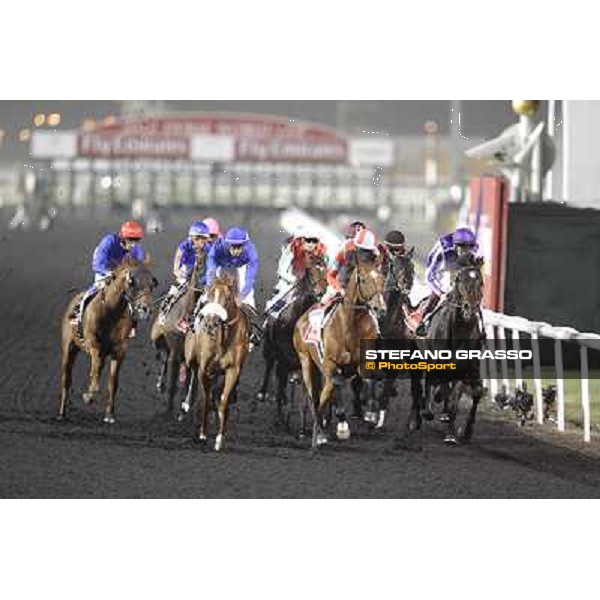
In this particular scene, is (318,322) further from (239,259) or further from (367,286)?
(239,259)

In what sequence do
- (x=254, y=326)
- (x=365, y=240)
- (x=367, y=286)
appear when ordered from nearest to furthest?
1. (x=365, y=240)
2. (x=367, y=286)
3. (x=254, y=326)

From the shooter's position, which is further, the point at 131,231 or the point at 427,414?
the point at 427,414

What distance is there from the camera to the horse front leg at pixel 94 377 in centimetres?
1664

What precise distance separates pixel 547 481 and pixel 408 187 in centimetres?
204

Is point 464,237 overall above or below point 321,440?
above

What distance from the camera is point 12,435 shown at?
16.3m

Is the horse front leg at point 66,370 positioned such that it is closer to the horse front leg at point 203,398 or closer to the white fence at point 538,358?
the horse front leg at point 203,398

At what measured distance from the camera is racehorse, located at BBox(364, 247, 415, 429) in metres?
16.2

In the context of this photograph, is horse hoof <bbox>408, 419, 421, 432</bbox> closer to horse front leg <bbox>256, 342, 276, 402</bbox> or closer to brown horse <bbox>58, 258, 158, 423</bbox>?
horse front leg <bbox>256, 342, 276, 402</bbox>

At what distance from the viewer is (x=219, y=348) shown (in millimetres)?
16234

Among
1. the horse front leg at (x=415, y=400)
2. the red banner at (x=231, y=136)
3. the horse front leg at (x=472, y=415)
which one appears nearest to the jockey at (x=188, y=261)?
the red banner at (x=231, y=136)

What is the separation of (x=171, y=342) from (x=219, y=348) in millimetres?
459

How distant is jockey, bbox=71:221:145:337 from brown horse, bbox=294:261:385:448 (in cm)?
119

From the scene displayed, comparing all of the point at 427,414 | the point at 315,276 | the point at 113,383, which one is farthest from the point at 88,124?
the point at 427,414
